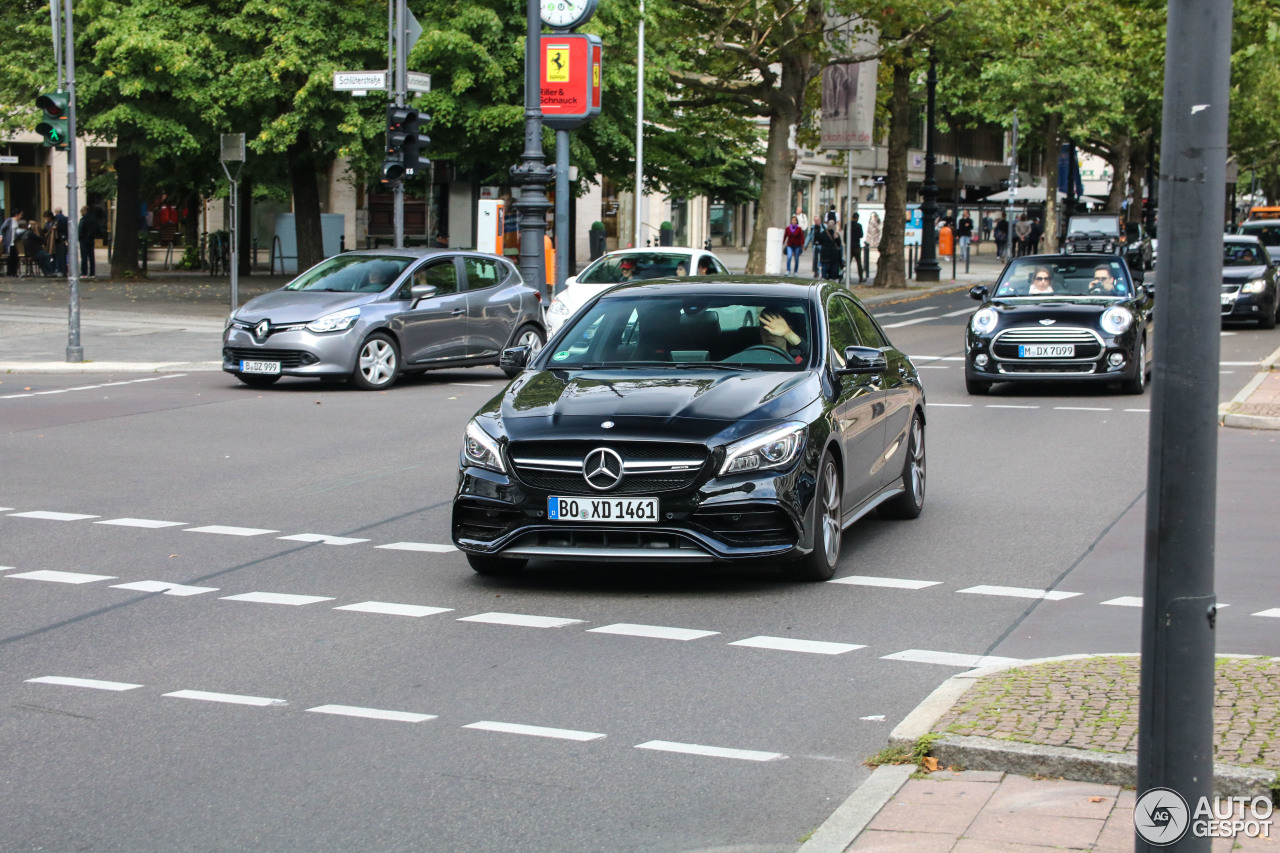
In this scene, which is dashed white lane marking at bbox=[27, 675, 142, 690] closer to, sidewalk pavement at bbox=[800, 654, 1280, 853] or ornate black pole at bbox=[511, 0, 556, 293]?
sidewalk pavement at bbox=[800, 654, 1280, 853]

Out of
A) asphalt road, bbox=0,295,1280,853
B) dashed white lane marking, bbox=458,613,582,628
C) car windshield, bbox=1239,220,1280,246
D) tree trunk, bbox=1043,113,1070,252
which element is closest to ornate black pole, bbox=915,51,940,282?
car windshield, bbox=1239,220,1280,246

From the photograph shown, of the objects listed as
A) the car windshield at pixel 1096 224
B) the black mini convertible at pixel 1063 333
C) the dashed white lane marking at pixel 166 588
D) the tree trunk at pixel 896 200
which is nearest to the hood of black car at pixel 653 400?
the dashed white lane marking at pixel 166 588

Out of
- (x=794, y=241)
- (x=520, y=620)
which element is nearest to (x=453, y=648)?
(x=520, y=620)

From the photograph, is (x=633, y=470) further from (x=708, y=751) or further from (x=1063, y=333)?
(x=1063, y=333)

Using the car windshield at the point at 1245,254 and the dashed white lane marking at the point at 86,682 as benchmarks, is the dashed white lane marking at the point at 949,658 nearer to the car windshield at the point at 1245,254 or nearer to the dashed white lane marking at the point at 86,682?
the dashed white lane marking at the point at 86,682

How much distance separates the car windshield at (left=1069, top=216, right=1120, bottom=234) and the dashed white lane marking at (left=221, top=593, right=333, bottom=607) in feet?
146

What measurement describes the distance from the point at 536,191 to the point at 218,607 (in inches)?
687

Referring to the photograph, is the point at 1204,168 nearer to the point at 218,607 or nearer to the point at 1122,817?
the point at 1122,817

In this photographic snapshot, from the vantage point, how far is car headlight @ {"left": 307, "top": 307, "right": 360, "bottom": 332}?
18.6 metres

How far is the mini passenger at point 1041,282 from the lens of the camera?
62.1 feet

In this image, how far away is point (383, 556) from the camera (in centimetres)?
930

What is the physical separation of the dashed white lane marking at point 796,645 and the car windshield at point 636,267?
16.5 metres

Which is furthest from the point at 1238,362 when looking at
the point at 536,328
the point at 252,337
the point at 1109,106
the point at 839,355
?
the point at 1109,106

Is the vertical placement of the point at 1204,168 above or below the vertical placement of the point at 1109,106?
below
